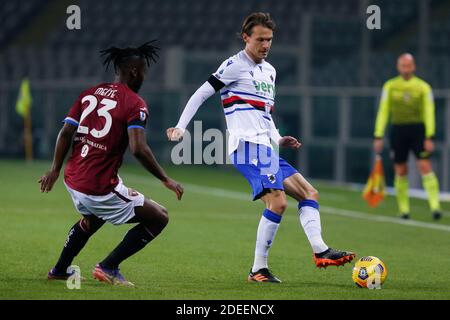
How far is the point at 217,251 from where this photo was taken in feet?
37.9

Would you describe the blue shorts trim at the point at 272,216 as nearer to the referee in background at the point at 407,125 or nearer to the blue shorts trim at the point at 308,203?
the blue shorts trim at the point at 308,203

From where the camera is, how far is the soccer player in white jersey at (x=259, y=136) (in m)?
9.06

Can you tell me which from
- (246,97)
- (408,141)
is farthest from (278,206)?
(408,141)

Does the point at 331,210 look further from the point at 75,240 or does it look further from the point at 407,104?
the point at 75,240

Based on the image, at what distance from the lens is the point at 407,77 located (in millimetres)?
16062

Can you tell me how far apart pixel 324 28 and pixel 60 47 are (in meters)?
13.2

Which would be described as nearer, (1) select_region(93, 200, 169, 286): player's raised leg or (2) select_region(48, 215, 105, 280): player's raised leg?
(1) select_region(93, 200, 169, 286): player's raised leg

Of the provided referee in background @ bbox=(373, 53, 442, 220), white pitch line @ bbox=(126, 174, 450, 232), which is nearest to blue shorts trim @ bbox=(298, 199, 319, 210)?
white pitch line @ bbox=(126, 174, 450, 232)

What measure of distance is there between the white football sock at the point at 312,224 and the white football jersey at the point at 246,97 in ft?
1.93

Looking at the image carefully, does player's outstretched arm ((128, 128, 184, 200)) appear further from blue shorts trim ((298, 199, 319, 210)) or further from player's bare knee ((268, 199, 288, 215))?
blue shorts trim ((298, 199, 319, 210))

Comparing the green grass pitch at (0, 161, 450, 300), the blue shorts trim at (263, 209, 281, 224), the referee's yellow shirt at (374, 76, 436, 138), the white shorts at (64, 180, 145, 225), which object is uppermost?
the referee's yellow shirt at (374, 76, 436, 138)

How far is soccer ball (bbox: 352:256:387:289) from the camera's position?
28.4 ft

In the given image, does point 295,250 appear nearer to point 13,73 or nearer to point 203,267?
point 203,267

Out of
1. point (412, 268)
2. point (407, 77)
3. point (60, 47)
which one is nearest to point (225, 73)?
point (412, 268)
